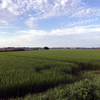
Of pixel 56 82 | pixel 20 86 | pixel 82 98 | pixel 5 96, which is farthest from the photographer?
pixel 56 82

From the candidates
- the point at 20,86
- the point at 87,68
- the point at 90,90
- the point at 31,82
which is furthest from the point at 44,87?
the point at 87,68

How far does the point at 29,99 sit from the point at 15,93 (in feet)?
2.89

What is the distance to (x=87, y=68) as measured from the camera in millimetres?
7457

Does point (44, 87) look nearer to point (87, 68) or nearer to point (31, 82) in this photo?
point (31, 82)

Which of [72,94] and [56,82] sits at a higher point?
[72,94]

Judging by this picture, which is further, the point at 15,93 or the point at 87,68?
the point at 87,68

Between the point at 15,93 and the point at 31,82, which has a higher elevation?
the point at 31,82

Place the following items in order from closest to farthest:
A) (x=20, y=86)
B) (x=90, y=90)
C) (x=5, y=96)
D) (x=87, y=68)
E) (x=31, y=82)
Answer: 1. (x=90, y=90)
2. (x=5, y=96)
3. (x=20, y=86)
4. (x=31, y=82)
5. (x=87, y=68)

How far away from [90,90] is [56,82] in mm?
1517

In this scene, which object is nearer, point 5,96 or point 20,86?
point 5,96

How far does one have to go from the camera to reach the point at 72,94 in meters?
2.27

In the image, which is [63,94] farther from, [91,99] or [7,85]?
[7,85]

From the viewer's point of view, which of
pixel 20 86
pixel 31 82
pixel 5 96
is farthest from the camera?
pixel 31 82

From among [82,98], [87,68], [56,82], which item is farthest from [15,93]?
[87,68]
